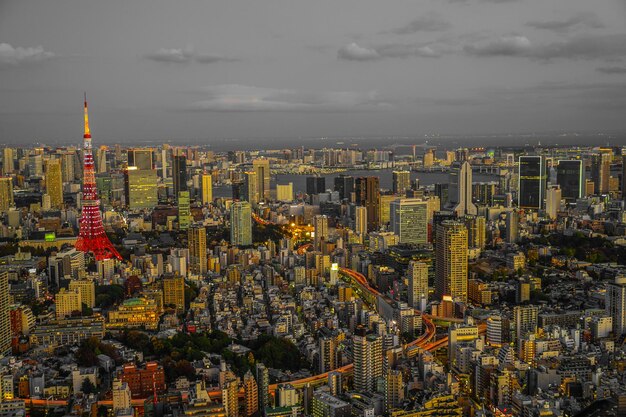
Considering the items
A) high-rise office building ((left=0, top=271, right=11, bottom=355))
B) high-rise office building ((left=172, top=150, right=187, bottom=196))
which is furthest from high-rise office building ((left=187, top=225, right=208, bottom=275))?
high-rise office building ((left=172, top=150, right=187, bottom=196))

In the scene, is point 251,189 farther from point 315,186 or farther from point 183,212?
point 183,212

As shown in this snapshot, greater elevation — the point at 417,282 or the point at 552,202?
the point at 552,202

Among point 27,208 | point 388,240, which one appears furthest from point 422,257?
point 27,208

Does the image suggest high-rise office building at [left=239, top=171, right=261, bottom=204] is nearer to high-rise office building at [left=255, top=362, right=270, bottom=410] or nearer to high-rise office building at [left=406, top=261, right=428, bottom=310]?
high-rise office building at [left=406, top=261, right=428, bottom=310]

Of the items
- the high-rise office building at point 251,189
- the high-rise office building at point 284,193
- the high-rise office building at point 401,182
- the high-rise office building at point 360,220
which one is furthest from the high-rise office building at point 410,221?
the high-rise office building at point 284,193

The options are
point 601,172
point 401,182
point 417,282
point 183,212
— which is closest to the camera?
point 417,282

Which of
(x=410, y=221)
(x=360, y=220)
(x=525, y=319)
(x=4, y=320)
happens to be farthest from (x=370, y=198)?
(x=4, y=320)

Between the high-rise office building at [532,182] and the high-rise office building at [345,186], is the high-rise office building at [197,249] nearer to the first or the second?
the high-rise office building at [345,186]

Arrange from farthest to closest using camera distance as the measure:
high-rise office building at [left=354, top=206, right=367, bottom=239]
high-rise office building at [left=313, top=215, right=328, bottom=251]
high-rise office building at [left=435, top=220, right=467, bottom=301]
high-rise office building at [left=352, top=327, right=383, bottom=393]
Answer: high-rise office building at [left=354, top=206, right=367, bottom=239] < high-rise office building at [left=313, top=215, right=328, bottom=251] < high-rise office building at [left=435, top=220, right=467, bottom=301] < high-rise office building at [left=352, top=327, right=383, bottom=393]
